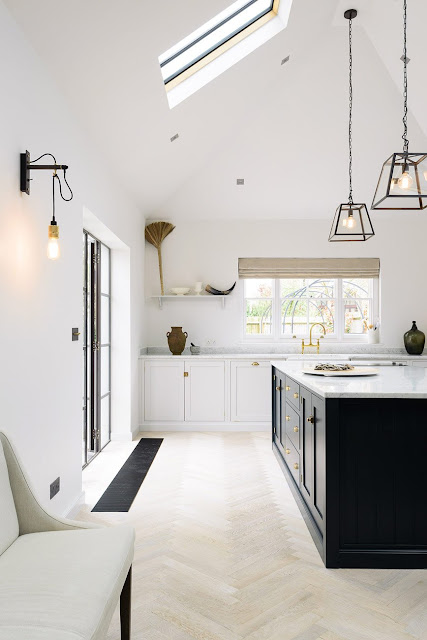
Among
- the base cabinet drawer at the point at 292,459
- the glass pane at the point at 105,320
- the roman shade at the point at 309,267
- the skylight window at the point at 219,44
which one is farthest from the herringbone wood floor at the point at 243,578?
the roman shade at the point at 309,267

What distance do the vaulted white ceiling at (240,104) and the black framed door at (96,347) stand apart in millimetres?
826

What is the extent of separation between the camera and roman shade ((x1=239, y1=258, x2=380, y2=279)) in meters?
6.44

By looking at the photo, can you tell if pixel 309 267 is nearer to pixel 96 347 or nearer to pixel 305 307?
pixel 305 307

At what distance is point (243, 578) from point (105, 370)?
317 centimetres

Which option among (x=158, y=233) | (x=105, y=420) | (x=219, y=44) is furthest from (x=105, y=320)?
(x=219, y=44)

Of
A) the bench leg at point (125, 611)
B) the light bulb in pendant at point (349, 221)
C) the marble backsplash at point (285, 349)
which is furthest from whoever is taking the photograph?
the marble backsplash at point (285, 349)

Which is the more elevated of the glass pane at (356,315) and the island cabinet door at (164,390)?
the glass pane at (356,315)

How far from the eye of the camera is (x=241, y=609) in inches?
85.6

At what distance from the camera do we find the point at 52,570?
155 centimetres

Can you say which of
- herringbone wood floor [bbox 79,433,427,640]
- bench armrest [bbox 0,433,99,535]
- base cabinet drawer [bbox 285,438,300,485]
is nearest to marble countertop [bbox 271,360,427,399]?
base cabinet drawer [bbox 285,438,300,485]

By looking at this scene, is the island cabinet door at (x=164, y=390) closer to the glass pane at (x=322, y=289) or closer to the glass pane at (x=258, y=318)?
the glass pane at (x=258, y=318)

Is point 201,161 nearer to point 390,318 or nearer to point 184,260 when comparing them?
point 184,260

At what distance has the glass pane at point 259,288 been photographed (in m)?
6.62

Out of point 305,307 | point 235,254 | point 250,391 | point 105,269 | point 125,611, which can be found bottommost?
point 125,611
